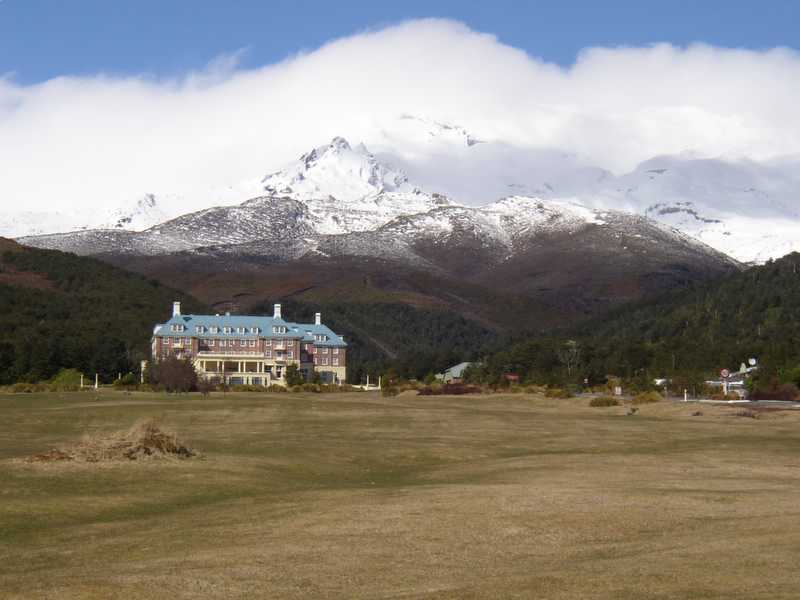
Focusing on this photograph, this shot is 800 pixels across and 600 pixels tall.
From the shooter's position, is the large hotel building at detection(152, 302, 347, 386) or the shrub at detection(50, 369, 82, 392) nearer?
the shrub at detection(50, 369, 82, 392)

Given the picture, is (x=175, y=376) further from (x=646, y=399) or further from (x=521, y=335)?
(x=521, y=335)

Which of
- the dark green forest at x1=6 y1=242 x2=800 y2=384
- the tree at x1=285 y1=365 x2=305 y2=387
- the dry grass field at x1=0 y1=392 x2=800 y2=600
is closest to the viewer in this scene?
the dry grass field at x1=0 y1=392 x2=800 y2=600

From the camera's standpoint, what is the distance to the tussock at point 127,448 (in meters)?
37.8

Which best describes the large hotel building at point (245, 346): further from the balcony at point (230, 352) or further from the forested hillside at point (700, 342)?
the forested hillside at point (700, 342)

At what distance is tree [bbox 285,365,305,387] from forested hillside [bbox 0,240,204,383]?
15265 mm

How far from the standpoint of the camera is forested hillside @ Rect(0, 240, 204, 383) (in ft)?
404

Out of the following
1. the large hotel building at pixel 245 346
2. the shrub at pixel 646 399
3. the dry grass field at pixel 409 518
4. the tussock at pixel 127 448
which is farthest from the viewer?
the large hotel building at pixel 245 346

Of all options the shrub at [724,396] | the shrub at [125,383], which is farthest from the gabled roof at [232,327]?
the shrub at [724,396]

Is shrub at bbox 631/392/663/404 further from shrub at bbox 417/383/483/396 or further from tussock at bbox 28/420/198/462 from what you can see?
tussock at bbox 28/420/198/462

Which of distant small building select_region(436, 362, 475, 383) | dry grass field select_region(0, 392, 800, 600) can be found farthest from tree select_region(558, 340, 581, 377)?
dry grass field select_region(0, 392, 800, 600)

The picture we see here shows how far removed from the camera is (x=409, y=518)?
88.3ft

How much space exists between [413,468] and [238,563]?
20255mm

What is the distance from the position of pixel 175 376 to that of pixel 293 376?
1271 inches

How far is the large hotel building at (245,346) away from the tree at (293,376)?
3878 millimetres
